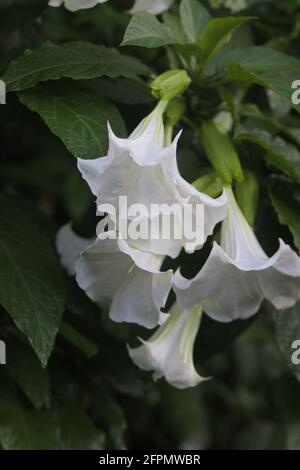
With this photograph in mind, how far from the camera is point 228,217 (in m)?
1.02

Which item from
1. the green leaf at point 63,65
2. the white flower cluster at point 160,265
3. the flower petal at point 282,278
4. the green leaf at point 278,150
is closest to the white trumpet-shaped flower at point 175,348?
the white flower cluster at point 160,265

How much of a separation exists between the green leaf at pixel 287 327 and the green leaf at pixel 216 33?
1.28 feet

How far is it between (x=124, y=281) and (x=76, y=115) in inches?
8.8

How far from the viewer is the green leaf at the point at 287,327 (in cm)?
116

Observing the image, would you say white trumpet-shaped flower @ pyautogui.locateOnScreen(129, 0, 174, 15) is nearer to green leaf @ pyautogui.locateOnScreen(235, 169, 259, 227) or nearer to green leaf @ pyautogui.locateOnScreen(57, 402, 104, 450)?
green leaf @ pyautogui.locateOnScreen(235, 169, 259, 227)

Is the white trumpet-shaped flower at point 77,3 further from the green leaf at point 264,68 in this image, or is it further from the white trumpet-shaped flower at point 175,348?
the white trumpet-shaped flower at point 175,348

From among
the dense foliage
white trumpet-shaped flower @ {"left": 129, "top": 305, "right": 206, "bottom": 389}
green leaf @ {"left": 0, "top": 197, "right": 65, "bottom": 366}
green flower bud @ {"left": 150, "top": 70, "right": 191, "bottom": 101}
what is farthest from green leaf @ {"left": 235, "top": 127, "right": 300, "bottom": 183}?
green leaf @ {"left": 0, "top": 197, "right": 65, "bottom": 366}

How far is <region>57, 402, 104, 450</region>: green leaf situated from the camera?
1.25 metres

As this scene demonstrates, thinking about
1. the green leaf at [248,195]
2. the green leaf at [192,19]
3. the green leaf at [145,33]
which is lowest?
the green leaf at [248,195]

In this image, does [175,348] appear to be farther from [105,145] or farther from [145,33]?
[145,33]

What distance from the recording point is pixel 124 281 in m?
1.01
